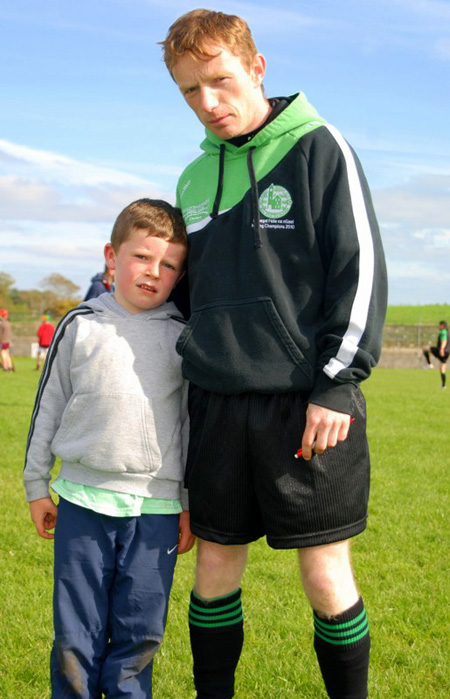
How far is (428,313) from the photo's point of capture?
59.9m

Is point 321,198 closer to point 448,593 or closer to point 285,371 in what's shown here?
point 285,371

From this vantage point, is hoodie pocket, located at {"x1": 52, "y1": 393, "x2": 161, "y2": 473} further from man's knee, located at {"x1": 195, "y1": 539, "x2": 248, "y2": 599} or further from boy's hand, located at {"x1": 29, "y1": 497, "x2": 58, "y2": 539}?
man's knee, located at {"x1": 195, "y1": 539, "x2": 248, "y2": 599}

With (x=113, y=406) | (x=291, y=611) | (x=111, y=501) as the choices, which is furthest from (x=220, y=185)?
(x=291, y=611)

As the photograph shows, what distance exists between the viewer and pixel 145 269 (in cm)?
258

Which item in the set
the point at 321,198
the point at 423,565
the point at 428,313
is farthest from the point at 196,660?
the point at 428,313

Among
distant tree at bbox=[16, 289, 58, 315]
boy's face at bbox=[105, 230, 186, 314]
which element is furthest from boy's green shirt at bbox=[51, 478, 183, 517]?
distant tree at bbox=[16, 289, 58, 315]

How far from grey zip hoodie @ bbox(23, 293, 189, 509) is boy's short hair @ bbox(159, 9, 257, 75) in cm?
82

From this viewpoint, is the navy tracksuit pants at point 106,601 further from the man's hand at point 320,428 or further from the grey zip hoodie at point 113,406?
the man's hand at point 320,428

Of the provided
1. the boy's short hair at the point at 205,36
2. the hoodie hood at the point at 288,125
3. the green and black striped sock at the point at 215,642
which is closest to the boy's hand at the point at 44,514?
the green and black striped sock at the point at 215,642

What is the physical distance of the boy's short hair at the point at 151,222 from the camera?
259 centimetres

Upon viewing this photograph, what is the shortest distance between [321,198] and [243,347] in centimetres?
50

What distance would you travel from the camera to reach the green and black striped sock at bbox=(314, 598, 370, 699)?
7.93 feet

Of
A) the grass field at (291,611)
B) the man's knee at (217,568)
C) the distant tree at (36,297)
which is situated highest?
the man's knee at (217,568)

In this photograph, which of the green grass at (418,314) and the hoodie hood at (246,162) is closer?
the hoodie hood at (246,162)
